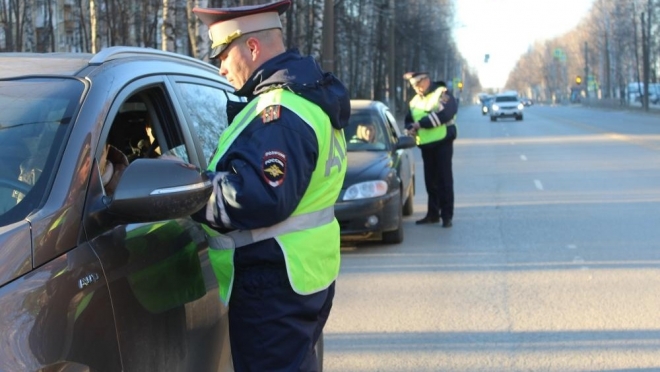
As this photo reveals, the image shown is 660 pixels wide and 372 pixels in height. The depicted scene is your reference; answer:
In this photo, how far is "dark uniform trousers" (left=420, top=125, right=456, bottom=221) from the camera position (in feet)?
35.2

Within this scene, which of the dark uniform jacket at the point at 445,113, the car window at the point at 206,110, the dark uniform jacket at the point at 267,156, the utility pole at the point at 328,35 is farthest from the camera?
the utility pole at the point at 328,35

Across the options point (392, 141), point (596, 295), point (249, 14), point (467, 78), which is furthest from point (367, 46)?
point (467, 78)

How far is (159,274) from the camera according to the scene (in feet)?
9.27

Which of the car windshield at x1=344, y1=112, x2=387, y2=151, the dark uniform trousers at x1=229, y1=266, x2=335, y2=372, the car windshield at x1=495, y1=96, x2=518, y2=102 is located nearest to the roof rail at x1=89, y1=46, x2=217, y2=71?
the dark uniform trousers at x1=229, y1=266, x2=335, y2=372

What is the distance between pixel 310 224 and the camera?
2.96m

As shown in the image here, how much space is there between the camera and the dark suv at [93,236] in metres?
2.18

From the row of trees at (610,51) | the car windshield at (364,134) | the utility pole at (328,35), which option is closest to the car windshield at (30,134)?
the car windshield at (364,134)

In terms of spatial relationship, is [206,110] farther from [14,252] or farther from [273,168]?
[14,252]

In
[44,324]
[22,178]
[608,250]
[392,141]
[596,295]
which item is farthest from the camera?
[392,141]

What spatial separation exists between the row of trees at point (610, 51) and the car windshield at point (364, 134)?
189ft

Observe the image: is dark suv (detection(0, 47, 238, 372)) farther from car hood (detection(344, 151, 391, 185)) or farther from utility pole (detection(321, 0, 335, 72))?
utility pole (detection(321, 0, 335, 72))

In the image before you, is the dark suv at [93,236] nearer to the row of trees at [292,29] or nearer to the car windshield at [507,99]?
the row of trees at [292,29]

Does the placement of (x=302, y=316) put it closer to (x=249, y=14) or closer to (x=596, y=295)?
(x=249, y=14)

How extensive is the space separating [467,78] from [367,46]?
131019mm
